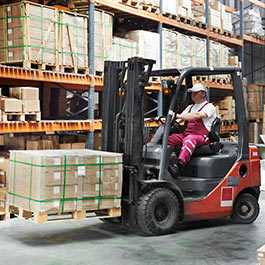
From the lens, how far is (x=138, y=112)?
6.33 m

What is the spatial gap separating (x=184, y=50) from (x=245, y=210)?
6.10 metres

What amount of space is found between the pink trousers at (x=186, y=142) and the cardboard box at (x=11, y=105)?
2.71m

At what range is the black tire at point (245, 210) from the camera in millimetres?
7125

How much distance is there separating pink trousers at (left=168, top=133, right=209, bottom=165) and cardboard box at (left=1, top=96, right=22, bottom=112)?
8.90ft

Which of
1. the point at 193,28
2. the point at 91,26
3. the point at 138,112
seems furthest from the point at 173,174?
the point at 193,28

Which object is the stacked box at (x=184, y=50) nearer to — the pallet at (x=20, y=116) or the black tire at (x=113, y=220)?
the pallet at (x=20, y=116)

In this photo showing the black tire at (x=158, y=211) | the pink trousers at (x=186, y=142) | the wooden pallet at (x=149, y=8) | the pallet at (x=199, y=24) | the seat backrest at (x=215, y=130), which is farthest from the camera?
the pallet at (x=199, y=24)

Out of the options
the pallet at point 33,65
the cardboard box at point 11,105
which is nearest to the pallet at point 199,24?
the pallet at point 33,65

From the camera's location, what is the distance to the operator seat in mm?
6742

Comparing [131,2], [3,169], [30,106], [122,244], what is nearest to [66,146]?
[30,106]

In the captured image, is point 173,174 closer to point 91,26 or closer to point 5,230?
point 5,230

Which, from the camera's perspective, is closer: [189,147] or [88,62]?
[189,147]

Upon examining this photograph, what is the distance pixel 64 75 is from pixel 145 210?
370cm

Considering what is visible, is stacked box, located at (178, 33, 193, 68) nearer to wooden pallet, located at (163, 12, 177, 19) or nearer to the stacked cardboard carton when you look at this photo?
wooden pallet, located at (163, 12, 177, 19)
